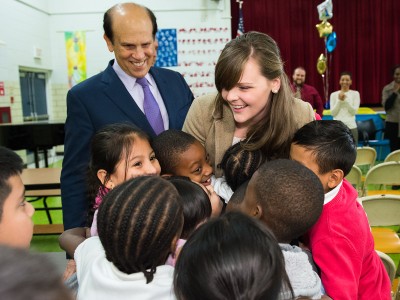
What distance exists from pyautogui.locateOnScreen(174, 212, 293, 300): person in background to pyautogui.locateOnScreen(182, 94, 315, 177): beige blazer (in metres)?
0.82

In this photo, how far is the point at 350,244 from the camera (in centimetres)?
127

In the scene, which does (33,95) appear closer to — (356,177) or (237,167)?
(356,177)

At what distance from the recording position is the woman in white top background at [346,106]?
6789mm

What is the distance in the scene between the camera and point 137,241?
98cm

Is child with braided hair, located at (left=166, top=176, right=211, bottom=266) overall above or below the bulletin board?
below

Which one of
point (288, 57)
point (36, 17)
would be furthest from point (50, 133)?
point (288, 57)

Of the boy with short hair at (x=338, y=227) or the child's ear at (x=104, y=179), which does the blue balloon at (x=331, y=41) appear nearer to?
the boy with short hair at (x=338, y=227)

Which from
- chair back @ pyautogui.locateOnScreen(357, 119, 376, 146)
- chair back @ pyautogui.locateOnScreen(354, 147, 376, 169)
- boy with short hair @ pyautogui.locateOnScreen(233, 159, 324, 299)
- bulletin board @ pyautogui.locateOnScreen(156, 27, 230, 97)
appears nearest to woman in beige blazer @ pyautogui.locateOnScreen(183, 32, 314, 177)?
boy with short hair @ pyautogui.locateOnScreen(233, 159, 324, 299)

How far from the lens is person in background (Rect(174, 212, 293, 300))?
81cm

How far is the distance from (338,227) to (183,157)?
0.61 meters

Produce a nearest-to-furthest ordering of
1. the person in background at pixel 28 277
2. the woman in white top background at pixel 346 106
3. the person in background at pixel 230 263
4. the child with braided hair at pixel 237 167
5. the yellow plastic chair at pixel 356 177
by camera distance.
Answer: the person in background at pixel 28 277 < the person in background at pixel 230 263 < the child with braided hair at pixel 237 167 < the yellow plastic chair at pixel 356 177 < the woman in white top background at pixel 346 106

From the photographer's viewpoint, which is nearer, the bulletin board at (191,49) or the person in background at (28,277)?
the person in background at (28,277)

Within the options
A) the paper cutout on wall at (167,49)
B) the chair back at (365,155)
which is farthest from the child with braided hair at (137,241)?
the paper cutout on wall at (167,49)

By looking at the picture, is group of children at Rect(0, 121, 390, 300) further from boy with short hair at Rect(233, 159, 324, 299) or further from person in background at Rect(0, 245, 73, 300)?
person in background at Rect(0, 245, 73, 300)
